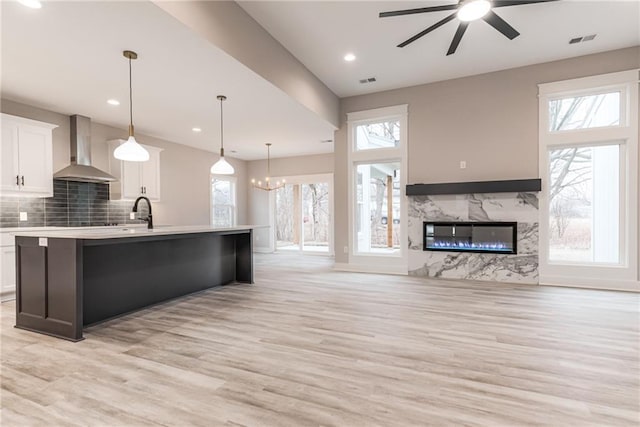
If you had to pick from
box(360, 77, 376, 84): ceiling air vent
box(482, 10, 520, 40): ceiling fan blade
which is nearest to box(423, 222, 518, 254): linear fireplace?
box(360, 77, 376, 84): ceiling air vent

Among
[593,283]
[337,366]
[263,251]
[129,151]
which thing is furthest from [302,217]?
[337,366]

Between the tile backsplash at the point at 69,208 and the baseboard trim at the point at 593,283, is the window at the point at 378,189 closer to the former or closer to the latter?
the baseboard trim at the point at 593,283

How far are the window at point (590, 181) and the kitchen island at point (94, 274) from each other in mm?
5043

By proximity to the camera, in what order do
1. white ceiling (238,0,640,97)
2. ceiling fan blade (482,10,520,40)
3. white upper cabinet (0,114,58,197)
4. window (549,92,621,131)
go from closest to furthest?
ceiling fan blade (482,10,520,40), white ceiling (238,0,640,97), white upper cabinet (0,114,58,197), window (549,92,621,131)

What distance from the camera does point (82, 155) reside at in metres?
5.35

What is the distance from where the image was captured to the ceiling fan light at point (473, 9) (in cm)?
292

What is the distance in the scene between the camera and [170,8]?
2635 mm

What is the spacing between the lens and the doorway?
30.7 ft

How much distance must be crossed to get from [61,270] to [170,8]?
2.49 metres

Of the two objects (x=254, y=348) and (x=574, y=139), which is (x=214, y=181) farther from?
(x=574, y=139)

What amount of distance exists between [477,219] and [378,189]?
1.99 m

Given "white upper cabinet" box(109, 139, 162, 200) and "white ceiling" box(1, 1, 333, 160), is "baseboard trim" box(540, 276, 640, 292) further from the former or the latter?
"white upper cabinet" box(109, 139, 162, 200)

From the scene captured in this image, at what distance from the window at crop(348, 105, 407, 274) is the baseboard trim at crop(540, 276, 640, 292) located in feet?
7.14

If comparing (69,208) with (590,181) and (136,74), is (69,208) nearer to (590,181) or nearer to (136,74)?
(136,74)
